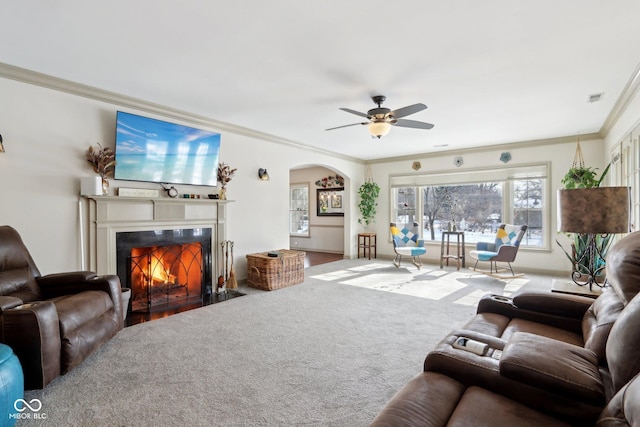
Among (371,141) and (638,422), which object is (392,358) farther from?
(371,141)

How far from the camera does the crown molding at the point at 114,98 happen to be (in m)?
2.95

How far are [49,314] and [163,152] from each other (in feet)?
7.65

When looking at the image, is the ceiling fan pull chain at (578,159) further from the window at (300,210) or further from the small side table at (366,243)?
the window at (300,210)

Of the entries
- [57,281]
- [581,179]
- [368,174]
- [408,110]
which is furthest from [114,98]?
[581,179]

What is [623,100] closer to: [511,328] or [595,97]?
[595,97]

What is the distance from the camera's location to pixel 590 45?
2.53 metres

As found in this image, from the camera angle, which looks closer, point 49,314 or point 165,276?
point 49,314

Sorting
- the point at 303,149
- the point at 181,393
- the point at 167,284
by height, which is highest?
the point at 303,149

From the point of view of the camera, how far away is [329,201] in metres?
8.55

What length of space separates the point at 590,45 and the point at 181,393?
3.91 metres

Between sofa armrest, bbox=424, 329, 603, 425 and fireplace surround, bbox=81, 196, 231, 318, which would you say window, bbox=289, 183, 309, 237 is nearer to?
fireplace surround, bbox=81, 196, 231, 318

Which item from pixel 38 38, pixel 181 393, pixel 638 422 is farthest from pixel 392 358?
pixel 38 38

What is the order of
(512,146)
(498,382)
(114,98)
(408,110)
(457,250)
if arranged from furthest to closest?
(457,250) → (512,146) → (114,98) → (408,110) → (498,382)

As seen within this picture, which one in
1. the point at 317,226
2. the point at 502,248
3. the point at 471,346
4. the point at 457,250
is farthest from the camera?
the point at 317,226
